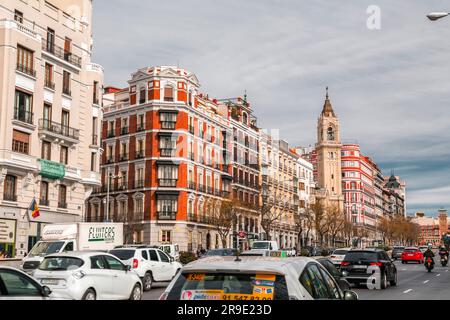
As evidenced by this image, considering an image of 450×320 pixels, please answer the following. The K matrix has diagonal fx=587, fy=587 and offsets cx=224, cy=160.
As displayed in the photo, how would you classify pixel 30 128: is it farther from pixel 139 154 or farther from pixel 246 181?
pixel 246 181

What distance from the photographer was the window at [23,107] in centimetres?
3997

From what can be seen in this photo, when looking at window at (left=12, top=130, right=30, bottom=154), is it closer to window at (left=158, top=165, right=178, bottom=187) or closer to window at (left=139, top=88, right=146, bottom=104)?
window at (left=158, top=165, right=178, bottom=187)

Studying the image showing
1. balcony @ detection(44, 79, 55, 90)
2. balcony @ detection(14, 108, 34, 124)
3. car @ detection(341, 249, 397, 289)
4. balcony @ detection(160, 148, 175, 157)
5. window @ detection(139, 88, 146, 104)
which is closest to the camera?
car @ detection(341, 249, 397, 289)

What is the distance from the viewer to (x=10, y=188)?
3922cm

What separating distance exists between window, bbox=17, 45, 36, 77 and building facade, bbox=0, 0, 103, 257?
0.07 m

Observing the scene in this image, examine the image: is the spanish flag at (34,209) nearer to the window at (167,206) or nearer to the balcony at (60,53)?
the balcony at (60,53)

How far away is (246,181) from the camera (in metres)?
83.9

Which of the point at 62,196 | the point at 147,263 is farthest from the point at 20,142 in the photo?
the point at 147,263

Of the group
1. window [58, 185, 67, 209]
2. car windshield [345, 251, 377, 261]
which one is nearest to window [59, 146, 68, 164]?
window [58, 185, 67, 209]

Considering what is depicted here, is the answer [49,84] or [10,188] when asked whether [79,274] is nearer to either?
[10,188]

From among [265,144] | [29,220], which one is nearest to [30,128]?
[29,220]

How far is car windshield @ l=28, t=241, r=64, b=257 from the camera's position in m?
26.5

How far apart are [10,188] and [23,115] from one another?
5.16m

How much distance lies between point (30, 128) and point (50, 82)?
462 cm
